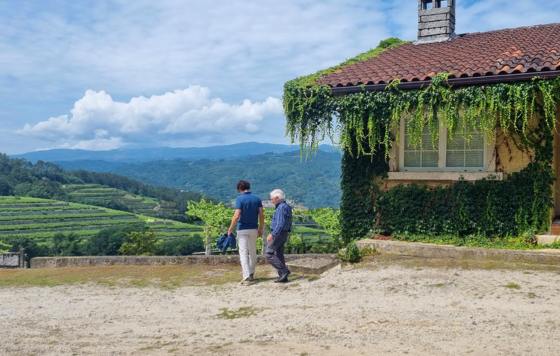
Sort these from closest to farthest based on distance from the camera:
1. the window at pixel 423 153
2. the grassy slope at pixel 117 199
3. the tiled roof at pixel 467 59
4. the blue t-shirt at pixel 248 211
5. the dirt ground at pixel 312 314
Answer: the dirt ground at pixel 312 314, the blue t-shirt at pixel 248 211, the tiled roof at pixel 467 59, the window at pixel 423 153, the grassy slope at pixel 117 199

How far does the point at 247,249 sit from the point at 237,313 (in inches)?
79.5

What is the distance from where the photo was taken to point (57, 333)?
6703mm

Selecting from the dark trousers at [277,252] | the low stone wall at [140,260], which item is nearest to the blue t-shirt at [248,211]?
the dark trousers at [277,252]

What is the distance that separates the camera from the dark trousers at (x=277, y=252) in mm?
9002

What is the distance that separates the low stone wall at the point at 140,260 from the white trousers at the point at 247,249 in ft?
7.13

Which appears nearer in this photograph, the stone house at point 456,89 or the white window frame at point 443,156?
the stone house at point 456,89

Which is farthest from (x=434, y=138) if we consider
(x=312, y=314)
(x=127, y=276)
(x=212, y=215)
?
(x=212, y=215)

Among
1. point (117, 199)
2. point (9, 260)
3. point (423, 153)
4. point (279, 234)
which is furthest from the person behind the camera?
point (117, 199)

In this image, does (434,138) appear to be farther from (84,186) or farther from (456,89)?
(84,186)

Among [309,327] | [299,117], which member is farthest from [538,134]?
[309,327]

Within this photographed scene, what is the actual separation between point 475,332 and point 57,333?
4.84 m

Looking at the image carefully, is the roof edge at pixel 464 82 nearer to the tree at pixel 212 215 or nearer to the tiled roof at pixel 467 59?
the tiled roof at pixel 467 59

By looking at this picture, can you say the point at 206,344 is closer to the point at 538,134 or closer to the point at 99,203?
the point at 538,134

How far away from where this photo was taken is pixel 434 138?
1066 centimetres
